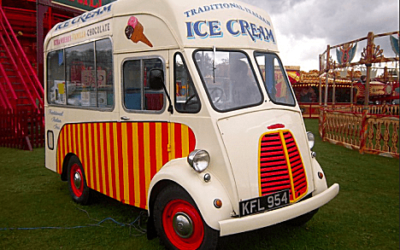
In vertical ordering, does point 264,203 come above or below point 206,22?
below

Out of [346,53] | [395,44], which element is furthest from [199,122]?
[346,53]

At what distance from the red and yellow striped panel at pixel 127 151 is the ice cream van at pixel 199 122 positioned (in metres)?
0.02

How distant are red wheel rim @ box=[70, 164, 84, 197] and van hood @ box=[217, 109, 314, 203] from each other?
3173 millimetres

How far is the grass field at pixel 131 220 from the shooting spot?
436 cm

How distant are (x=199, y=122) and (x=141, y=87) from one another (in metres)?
1.05

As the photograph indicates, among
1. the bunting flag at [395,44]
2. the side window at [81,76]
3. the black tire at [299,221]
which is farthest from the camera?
the bunting flag at [395,44]

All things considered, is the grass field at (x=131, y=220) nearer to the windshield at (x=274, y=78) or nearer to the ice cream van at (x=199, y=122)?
the ice cream van at (x=199, y=122)

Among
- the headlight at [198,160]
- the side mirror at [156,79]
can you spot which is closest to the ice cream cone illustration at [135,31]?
the side mirror at [156,79]

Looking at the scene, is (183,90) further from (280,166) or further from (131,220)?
(131,220)

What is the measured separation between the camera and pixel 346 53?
13.9 m

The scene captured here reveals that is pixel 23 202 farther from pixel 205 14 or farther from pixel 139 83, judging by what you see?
pixel 205 14

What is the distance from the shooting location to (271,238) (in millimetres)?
4488

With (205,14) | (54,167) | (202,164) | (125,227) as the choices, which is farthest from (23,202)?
(205,14)

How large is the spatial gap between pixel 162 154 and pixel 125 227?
1.32m
